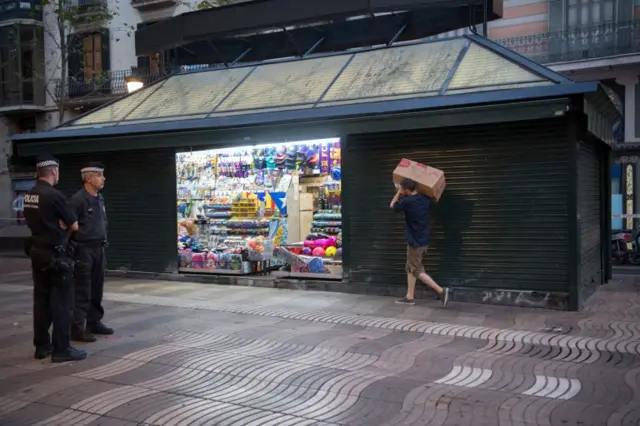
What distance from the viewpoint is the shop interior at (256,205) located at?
11125mm

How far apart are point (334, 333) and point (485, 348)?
1685 mm

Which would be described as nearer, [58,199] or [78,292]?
[58,199]

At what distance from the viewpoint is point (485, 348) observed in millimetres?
6328

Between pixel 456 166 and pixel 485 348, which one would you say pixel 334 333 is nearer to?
pixel 485 348

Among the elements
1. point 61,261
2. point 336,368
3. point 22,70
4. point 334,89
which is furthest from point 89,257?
point 22,70

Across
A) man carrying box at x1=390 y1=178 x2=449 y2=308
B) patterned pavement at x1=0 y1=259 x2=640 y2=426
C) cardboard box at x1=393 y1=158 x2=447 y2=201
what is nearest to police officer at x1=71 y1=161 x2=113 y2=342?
patterned pavement at x1=0 y1=259 x2=640 y2=426

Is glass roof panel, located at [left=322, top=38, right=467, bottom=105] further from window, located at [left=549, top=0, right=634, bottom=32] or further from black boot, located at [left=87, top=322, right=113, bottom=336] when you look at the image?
window, located at [left=549, top=0, right=634, bottom=32]

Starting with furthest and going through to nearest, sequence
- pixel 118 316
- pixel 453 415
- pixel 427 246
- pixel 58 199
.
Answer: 1. pixel 427 246
2. pixel 118 316
3. pixel 58 199
4. pixel 453 415

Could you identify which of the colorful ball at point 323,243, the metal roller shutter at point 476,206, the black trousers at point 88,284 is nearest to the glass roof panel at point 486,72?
the metal roller shutter at point 476,206

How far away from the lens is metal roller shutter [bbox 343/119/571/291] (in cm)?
819

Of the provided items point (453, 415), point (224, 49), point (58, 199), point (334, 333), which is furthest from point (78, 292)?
point (224, 49)

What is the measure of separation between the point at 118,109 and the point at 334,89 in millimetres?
4819

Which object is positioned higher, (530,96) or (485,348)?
(530,96)

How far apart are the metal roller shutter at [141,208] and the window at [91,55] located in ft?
61.6
